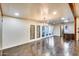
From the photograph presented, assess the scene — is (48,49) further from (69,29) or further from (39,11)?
(39,11)

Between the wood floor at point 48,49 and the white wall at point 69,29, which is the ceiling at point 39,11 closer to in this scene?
the white wall at point 69,29

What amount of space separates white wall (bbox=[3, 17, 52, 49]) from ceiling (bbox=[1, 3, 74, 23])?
0.10 metres

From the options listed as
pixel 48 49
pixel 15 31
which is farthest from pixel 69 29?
pixel 15 31

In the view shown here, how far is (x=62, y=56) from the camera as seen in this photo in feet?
5.94

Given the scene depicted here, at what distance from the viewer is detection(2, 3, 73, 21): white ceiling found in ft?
5.92

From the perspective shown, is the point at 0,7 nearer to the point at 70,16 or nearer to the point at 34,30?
the point at 34,30

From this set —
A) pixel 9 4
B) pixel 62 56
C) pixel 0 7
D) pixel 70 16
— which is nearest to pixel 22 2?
pixel 9 4

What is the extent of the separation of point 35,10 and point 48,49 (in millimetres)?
693

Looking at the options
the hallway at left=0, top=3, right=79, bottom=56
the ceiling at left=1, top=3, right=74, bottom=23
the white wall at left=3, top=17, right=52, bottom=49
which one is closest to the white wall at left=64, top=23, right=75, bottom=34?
the hallway at left=0, top=3, right=79, bottom=56

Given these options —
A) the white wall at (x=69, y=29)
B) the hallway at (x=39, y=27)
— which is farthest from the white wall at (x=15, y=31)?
the white wall at (x=69, y=29)

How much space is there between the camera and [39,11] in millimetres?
1914

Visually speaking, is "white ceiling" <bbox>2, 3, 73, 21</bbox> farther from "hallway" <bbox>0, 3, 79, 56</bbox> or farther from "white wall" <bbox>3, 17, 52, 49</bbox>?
"white wall" <bbox>3, 17, 52, 49</bbox>

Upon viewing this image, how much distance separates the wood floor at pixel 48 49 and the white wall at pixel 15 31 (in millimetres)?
109

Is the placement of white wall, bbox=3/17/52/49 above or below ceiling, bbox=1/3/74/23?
below
